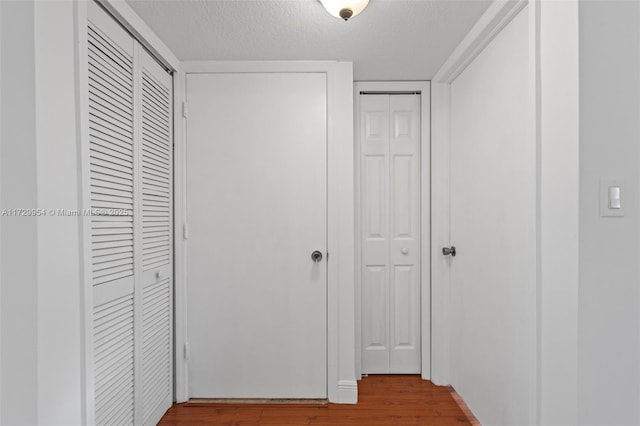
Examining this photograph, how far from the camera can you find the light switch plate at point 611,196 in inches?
40.9

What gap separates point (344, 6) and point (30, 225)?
55.5 inches

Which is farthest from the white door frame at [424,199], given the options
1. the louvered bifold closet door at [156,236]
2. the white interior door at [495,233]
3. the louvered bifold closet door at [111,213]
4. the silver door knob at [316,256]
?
the louvered bifold closet door at [111,213]

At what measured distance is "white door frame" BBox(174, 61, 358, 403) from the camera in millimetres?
2070

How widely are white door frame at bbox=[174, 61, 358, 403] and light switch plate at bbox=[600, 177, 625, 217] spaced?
4.12 feet

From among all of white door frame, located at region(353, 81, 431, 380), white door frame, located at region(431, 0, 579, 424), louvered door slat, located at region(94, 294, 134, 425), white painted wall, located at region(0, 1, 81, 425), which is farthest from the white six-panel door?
white door frame, located at region(431, 0, 579, 424)

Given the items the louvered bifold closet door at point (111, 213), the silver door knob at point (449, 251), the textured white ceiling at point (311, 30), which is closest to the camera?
the louvered bifold closet door at point (111, 213)

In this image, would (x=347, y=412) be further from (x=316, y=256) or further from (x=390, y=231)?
(x=390, y=231)

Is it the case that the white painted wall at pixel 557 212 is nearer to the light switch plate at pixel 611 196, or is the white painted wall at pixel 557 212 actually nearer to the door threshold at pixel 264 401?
the light switch plate at pixel 611 196

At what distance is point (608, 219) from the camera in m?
1.04

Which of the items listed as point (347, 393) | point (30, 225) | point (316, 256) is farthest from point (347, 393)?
point (30, 225)

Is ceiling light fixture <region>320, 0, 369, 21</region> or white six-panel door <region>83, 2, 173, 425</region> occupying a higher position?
ceiling light fixture <region>320, 0, 369, 21</region>

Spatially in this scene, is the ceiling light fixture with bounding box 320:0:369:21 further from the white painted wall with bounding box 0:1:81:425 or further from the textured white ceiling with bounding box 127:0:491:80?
the white painted wall with bounding box 0:1:81:425

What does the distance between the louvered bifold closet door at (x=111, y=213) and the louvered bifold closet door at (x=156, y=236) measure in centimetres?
11

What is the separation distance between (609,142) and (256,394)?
220cm
